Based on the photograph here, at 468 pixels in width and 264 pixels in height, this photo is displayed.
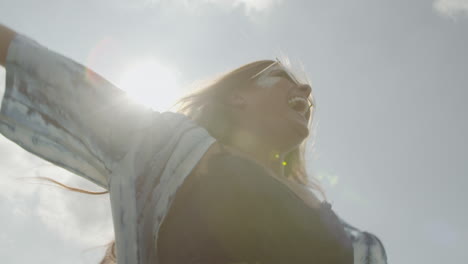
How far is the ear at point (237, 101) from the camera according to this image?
286 cm

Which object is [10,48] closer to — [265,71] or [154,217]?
[154,217]

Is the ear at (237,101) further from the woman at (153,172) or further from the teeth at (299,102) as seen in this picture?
the woman at (153,172)

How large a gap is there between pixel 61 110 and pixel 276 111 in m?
1.52

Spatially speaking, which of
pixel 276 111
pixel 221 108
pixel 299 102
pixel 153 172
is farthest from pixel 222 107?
pixel 153 172

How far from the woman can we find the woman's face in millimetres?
707

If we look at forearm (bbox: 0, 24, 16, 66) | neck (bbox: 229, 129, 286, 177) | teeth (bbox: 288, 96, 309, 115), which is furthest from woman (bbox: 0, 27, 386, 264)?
teeth (bbox: 288, 96, 309, 115)

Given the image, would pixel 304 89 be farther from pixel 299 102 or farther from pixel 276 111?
pixel 276 111

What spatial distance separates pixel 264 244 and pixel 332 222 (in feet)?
1.82

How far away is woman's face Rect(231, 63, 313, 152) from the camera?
270cm

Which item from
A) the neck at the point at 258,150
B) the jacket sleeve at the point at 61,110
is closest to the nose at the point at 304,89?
the neck at the point at 258,150

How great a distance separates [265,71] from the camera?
3.16 meters

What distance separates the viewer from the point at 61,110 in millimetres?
1797

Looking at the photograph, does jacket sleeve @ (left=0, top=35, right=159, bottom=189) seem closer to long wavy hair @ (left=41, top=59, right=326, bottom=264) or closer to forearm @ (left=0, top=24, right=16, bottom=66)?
forearm @ (left=0, top=24, right=16, bottom=66)

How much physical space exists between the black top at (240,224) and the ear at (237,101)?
35.1 inches
